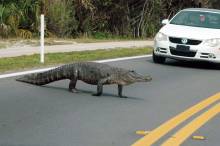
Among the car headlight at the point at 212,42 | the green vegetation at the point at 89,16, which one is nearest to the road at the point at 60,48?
the green vegetation at the point at 89,16

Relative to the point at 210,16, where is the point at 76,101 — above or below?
below

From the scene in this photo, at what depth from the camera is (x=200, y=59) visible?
1622 cm

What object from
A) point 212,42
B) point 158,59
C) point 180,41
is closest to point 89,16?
point 158,59

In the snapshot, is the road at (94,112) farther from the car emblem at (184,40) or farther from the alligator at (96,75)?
the car emblem at (184,40)

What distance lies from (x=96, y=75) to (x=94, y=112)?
1275mm

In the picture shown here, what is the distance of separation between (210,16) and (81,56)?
147 inches

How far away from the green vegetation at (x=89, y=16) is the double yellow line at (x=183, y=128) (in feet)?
44.2

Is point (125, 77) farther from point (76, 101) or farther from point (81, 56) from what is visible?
point (81, 56)

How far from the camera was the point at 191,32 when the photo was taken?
16438 mm

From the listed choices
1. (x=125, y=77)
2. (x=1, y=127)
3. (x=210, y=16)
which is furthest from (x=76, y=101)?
(x=210, y=16)

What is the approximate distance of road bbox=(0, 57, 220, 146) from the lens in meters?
7.47

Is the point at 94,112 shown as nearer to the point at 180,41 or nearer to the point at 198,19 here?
the point at 180,41

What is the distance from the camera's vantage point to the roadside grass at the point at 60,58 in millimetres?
14203

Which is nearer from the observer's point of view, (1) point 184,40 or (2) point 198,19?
(1) point 184,40
